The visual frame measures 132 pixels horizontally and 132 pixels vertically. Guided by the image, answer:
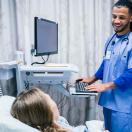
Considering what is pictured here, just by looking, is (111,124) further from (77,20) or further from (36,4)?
(36,4)

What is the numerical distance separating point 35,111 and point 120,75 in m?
0.99

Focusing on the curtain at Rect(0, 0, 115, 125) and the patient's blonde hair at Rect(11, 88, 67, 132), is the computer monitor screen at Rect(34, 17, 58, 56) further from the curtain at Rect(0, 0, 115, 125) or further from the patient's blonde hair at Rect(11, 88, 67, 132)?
the patient's blonde hair at Rect(11, 88, 67, 132)

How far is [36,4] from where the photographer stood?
2768 millimetres

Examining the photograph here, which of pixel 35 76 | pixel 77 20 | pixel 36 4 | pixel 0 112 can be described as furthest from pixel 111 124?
pixel 36 4

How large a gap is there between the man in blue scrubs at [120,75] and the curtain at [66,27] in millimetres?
788

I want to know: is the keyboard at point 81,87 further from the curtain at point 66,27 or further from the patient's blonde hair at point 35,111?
the patient's blonde hair at point 35,111

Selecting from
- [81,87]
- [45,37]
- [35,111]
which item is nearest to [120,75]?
[81,87]

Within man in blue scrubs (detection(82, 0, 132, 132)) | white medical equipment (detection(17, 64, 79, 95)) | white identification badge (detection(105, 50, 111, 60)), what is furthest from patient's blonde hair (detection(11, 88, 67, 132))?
white medical equipment (detection(17, 64, 79, 95))

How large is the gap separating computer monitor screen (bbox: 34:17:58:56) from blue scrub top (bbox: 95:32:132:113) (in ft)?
1.90

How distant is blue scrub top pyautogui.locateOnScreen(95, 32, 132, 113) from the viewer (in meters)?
1.87

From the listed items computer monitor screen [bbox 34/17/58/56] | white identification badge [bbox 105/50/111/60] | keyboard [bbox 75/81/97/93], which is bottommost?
keyboard [bbox 75/81/97/93]

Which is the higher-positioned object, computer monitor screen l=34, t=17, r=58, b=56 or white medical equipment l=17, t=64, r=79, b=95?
computer monitor screen l=34, t=17, r=58, b=56

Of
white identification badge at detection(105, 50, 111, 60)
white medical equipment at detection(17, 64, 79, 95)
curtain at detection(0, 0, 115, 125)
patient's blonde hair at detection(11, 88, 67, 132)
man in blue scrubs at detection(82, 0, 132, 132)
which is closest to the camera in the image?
patient's blonde hair at detection(11, 88, 67, 132)

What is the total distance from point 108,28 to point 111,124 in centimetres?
119
